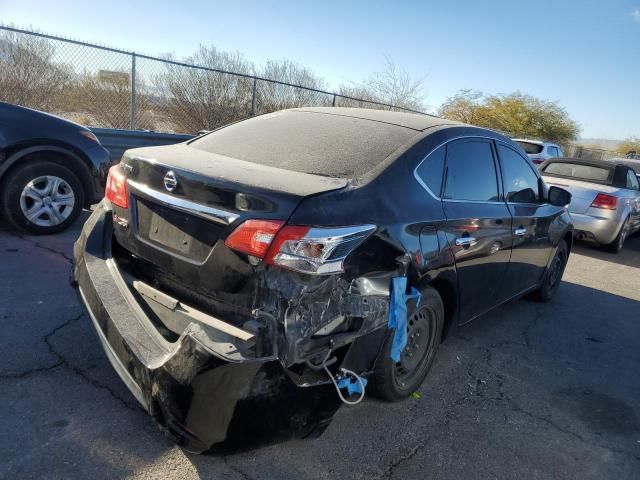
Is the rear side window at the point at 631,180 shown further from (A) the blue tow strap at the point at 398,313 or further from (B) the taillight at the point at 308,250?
(B) the taillight at the point at 308,250

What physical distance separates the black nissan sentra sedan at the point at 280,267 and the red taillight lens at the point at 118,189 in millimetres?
14

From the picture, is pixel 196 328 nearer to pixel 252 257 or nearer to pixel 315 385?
pixel 252 257

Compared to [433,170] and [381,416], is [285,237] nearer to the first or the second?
[433,170]

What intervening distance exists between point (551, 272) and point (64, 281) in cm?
478

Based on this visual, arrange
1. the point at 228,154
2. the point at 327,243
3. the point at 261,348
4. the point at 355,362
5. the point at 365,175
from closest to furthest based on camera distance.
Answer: the point at 261,348 < the point at 327,243 < the point at 355,362 < the point at 365,175 < the point at 228,154

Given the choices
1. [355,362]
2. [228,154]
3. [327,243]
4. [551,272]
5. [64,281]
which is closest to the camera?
Result: [327,243]

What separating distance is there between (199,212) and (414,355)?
167cm

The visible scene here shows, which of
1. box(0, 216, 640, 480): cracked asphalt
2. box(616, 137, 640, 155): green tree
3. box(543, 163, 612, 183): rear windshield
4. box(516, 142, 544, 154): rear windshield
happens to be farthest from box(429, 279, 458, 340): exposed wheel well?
box(616, 137, 640, 155): green tree

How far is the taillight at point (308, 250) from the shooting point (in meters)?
2.15

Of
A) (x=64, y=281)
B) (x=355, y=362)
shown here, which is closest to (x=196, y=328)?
(x=355, y=362)

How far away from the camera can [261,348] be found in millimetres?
2068

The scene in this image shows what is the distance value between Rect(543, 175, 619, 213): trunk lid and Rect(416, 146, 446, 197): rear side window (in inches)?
228

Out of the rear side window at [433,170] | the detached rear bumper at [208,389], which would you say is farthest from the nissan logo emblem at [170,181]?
the rear side window at [433,170]

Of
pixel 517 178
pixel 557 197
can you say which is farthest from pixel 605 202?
pixel 517 178
